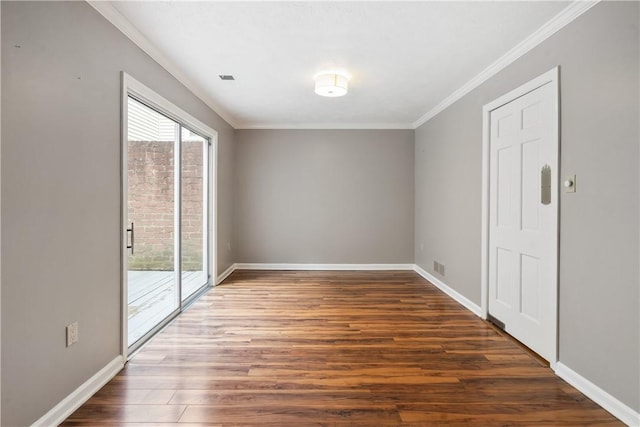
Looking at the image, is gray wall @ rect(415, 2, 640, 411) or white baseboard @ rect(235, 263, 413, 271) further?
white baseboard @ rect(235, 263, 413, 271)

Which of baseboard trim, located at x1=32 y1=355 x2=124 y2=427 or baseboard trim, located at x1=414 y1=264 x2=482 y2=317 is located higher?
baseboard trim, located at x1=414 y1=264 x2=482 y2=317

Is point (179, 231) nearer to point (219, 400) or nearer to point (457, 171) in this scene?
point (219, 400)

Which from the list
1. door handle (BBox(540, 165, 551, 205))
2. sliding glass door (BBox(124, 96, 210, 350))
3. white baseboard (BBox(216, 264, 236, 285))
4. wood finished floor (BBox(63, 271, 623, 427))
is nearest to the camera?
wood finished floor (BBox(63, 271, 623, 427))

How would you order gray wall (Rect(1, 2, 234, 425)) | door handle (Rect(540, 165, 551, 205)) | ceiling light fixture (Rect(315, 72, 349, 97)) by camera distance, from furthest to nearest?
ceiling light fixture (Rect(315, 72, 349, 97)), door handle (Rect(540, 165, 551, 205)), gray wall (Rect(1, 2, 234, 425))

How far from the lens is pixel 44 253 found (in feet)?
5.44

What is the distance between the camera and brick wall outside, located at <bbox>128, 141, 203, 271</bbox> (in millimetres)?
2664

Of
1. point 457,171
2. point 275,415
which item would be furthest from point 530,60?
point 275,415

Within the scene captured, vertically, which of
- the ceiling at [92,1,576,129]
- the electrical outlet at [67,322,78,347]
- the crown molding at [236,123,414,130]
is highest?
the crown molding at [236,123,414,130]

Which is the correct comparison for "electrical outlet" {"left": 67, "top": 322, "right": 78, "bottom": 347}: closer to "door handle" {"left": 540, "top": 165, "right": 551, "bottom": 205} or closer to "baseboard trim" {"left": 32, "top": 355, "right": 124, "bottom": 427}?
"baseboard trim" {"left": 32, "top": 355, "right": 124, "bottom": 427}

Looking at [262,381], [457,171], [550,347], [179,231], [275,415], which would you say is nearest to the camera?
→ [275,415]

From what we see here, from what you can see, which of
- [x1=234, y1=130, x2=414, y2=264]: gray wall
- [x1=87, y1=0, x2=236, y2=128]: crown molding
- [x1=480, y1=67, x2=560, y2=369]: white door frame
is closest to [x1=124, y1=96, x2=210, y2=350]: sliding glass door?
[x1=87, y1=0, x2=236, y2=128]: crown molding

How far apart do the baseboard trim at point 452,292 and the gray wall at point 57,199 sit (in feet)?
11.1

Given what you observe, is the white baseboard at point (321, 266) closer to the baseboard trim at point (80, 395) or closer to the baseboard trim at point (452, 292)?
the baseboard trim at point (452, 292)

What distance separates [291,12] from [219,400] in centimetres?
Answer: 260
